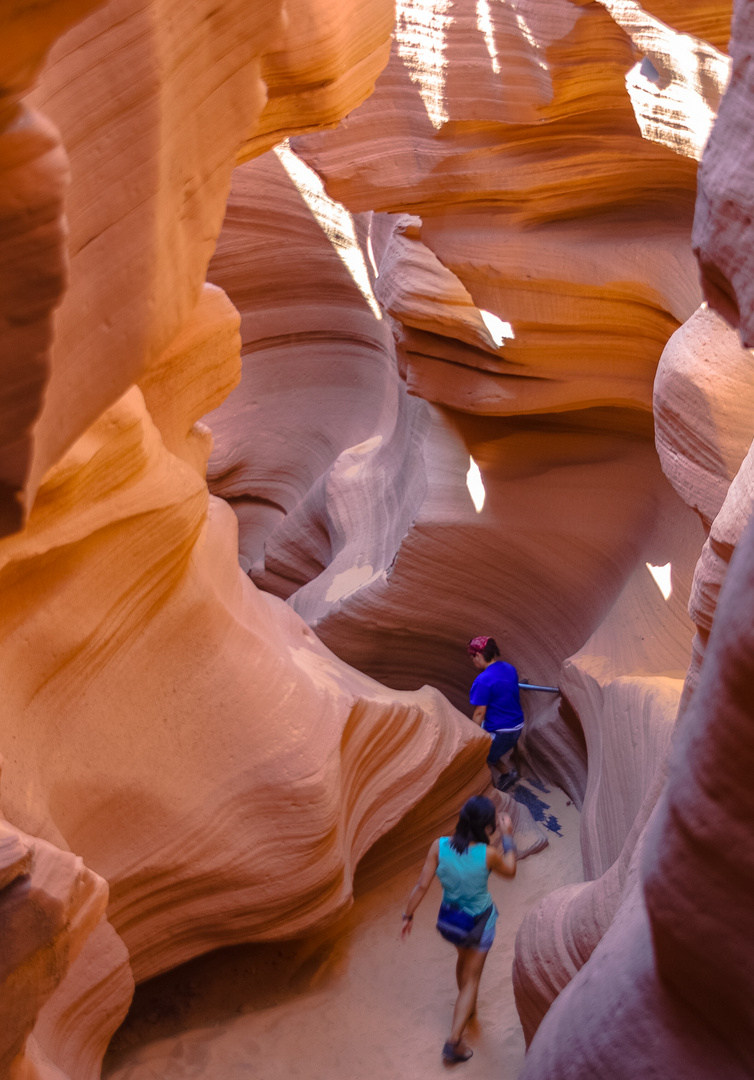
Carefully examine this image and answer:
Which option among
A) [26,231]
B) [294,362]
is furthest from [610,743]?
[294,362]

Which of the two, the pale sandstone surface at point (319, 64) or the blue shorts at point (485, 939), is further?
the blue shorts at point (485, 939)

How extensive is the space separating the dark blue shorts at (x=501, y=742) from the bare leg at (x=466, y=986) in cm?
213

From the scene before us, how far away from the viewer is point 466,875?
4.53 meters

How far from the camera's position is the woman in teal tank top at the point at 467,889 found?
179 inches

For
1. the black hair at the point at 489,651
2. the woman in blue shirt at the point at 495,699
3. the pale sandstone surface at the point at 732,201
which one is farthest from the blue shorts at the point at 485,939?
the pale sandstone surface at the point at 732,201

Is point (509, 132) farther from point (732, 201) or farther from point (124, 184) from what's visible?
point (732, 201)

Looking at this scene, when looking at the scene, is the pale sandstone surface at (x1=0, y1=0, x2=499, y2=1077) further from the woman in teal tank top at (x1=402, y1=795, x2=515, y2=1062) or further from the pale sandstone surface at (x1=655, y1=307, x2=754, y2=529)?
the pale sandstone surface at (x1=655, y1=307, x2=754, y2=529)

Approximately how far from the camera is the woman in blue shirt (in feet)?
22.1

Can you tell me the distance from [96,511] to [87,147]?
2.15m

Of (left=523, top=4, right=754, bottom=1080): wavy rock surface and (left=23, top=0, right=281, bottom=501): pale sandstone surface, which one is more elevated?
(left=23, top=0, right=281, bottom=501): pale sandstone surface

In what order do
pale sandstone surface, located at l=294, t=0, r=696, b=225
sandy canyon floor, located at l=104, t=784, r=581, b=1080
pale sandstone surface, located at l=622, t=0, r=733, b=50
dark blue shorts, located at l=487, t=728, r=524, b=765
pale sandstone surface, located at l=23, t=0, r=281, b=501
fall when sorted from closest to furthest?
pale sandstone surface, located at l=23, t=0, r=281, b=501 → sandy canyon floor, located at l=104, t=784, r=581, b=1080 → pale sandstone surface, located at l=622, t=0, r=733, b=50 → pale sandstone surface, located at l=294, t=0, r=696, b=225 → dark blue shorts, located at l=487, t=728, r=524, b=765

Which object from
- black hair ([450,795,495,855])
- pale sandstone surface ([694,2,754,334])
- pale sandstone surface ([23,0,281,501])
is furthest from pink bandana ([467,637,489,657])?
pale sandstone surface ([694,2,754,334])

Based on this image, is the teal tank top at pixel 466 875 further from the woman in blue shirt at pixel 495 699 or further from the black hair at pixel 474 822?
the woman in blue shirt at pixel 495 699

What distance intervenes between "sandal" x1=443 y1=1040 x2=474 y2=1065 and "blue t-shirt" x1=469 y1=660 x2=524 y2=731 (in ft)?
7.86
